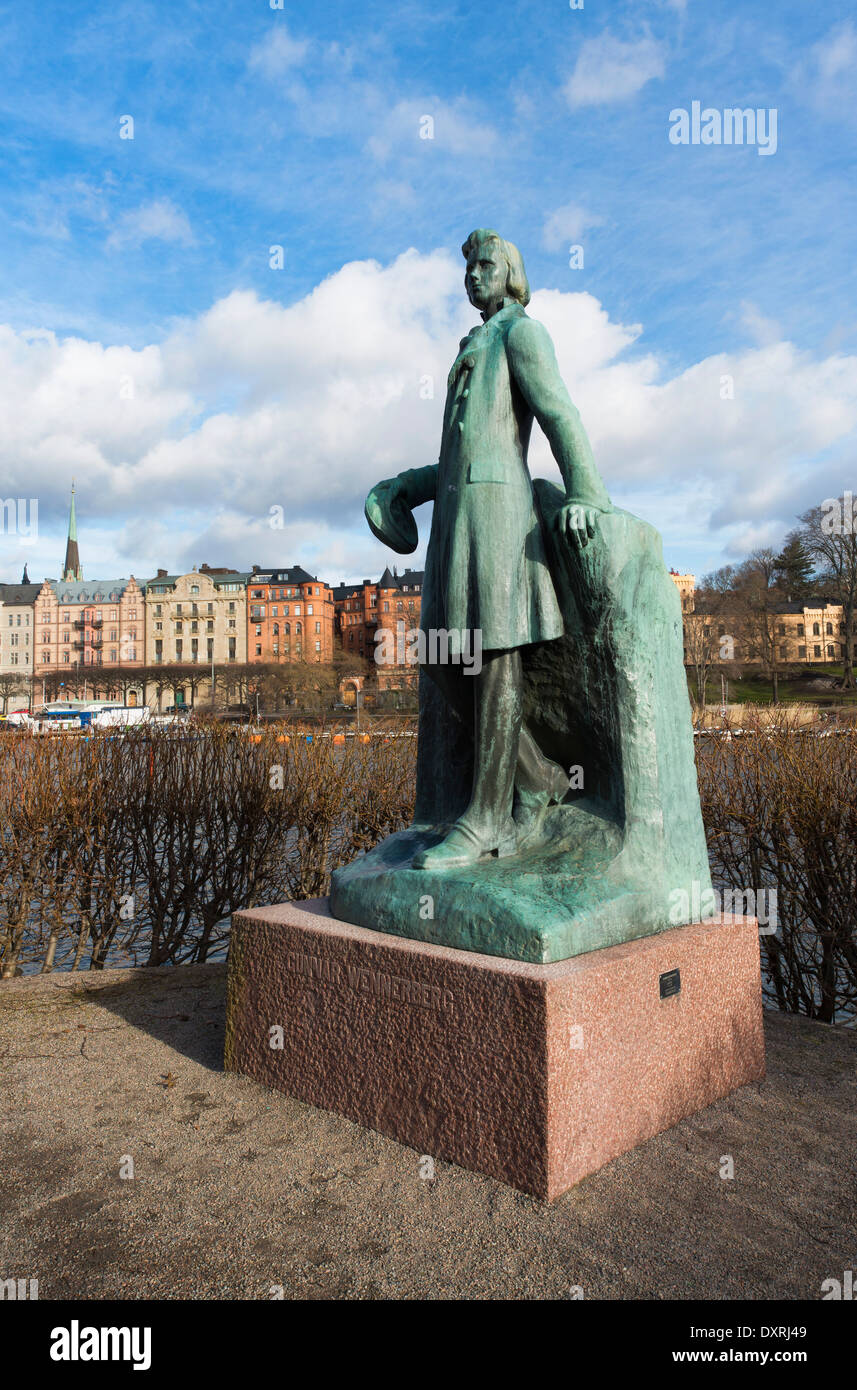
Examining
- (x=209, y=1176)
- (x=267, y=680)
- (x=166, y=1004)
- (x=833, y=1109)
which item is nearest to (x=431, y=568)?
(x=209, y=1176)

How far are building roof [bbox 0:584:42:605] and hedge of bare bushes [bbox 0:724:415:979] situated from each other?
103m

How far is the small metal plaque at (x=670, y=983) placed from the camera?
10.3 feet

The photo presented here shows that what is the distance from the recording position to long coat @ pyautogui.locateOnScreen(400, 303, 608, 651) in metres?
3.47

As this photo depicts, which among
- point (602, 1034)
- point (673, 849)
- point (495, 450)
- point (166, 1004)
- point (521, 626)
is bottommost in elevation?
point (166, 1004)

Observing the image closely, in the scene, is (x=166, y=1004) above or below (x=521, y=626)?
below

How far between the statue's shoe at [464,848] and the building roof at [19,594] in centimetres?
10736

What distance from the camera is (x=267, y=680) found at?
6788 centimetres

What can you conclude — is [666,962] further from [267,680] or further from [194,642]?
[194,642]

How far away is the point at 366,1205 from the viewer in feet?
8.75

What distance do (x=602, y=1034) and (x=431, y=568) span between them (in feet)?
6.45

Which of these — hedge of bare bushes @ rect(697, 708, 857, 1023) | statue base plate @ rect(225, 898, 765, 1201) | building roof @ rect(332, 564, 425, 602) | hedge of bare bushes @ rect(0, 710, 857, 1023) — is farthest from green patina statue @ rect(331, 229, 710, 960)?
building roof @ rect(332, 564, 425, 602)

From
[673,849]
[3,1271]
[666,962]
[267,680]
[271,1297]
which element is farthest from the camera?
[267,680]

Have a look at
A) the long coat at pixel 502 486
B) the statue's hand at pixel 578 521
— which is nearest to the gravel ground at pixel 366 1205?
the long coat at pixel 502 486

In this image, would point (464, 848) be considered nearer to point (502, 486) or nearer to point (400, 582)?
point (502, 486)
